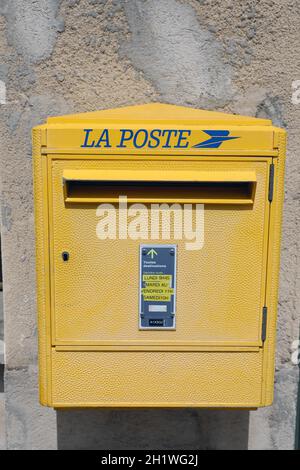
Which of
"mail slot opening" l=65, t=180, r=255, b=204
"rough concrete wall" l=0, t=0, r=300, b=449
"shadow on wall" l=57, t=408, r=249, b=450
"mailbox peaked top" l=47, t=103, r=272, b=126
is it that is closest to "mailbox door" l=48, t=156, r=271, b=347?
"mail slot opening" l=65, t=180, r=255, b=204

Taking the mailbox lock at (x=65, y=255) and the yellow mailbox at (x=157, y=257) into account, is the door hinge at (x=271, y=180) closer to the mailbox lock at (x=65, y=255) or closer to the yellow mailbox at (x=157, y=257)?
the yellow mailbox at (x=157, y=257)

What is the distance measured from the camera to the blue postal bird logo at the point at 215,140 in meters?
1.54

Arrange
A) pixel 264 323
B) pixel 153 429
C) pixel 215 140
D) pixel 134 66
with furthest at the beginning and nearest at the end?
pixel 153 429
pixel 134 66
pixel 264 323
pixel 215 140

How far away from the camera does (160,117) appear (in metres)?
1.67

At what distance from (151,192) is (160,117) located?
0.30 meters

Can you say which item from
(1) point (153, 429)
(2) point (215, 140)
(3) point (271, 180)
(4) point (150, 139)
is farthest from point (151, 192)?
(1) point (153, 429)

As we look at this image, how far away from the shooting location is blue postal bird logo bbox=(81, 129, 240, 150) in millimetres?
1539

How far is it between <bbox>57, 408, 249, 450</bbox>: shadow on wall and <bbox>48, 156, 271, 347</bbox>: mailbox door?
2.40 ft

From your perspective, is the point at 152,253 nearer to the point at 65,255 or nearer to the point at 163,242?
the point at 163,242

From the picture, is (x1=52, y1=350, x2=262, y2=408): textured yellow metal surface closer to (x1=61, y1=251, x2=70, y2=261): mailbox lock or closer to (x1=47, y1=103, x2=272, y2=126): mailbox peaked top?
(x1=61, y1=251, x2=70, y2=261): mailbox lock

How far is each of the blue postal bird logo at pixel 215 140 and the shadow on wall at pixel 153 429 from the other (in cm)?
134
